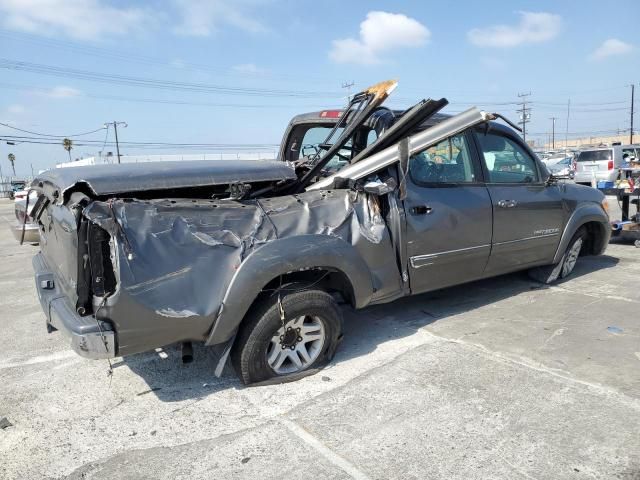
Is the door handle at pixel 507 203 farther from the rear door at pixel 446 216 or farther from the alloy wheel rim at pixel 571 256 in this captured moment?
the alloy wheel rim at pixel 571 256

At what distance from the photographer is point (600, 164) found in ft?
65.5

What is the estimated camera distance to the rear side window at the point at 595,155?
1990 centimetres

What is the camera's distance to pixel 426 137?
380 centimetres

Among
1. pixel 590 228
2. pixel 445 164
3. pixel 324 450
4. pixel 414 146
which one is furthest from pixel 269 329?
pixel 590 228

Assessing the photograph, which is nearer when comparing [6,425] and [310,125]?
[6,425]

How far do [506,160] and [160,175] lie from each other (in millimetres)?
3395

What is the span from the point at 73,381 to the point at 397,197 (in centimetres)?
279

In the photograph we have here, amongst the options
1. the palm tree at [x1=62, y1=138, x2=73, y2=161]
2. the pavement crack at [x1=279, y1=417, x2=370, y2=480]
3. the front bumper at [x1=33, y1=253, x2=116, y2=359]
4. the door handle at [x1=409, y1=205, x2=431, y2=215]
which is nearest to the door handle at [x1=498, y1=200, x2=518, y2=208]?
the door handle at [x1=409, y1=205, x2=431, y2=215]

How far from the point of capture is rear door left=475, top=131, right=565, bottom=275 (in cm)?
467

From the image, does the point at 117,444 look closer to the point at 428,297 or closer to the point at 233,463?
the point at 233,463

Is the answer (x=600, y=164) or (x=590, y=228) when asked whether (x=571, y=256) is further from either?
(x=600, y=164)

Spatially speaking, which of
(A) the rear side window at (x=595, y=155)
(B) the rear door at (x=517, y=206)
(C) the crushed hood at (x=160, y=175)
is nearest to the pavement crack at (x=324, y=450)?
(C) the crushed hood at (x=160, y=175)

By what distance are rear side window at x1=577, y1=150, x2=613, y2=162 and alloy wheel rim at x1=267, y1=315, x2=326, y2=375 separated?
20.4 m

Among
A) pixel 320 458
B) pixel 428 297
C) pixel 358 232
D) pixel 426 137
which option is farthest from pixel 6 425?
pixel 428 297
